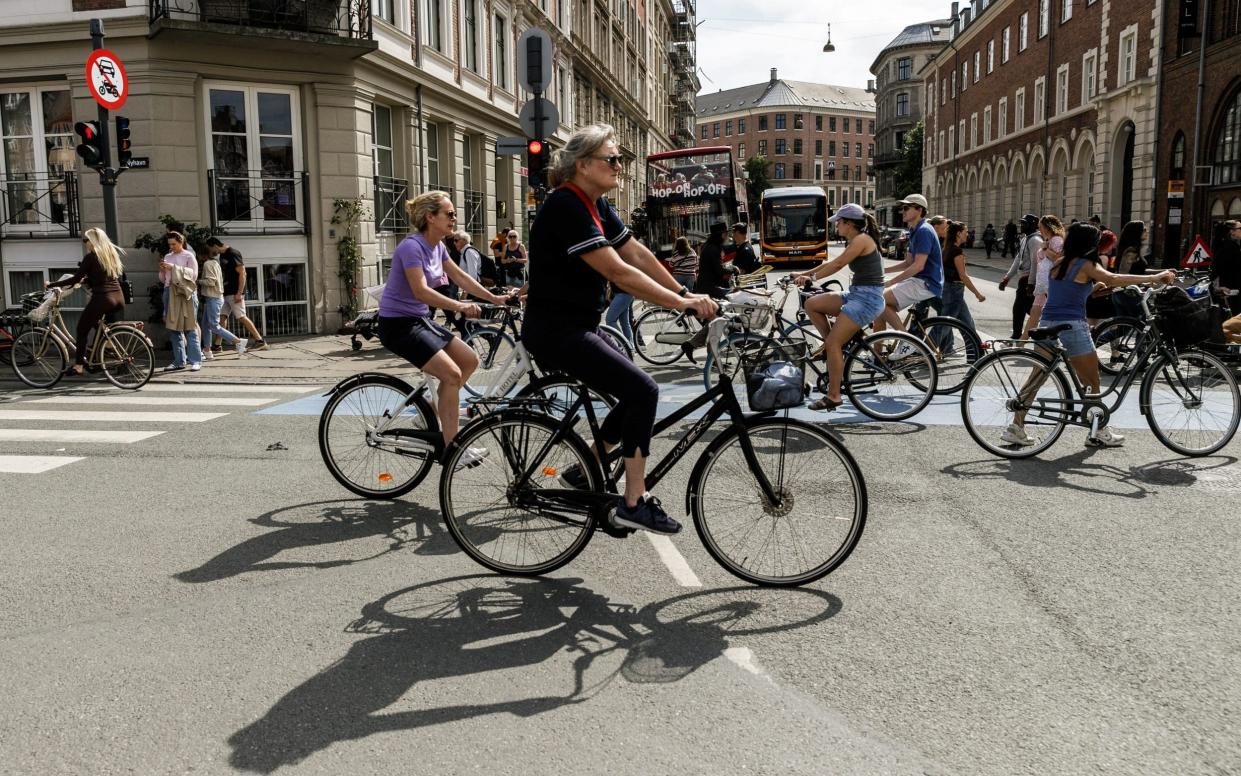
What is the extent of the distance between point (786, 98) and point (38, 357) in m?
122

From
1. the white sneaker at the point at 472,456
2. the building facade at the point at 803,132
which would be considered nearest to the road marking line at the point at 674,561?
the white sneaker at the point at 472,456

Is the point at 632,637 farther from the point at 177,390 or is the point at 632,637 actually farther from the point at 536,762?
the point at 177,390

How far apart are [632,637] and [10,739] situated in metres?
2.16

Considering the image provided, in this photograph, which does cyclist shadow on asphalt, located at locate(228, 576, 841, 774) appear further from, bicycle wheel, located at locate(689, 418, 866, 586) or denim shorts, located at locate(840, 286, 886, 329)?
denim shorts, located at locate(840, 286, 886, 329)

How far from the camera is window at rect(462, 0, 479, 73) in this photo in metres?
23.8

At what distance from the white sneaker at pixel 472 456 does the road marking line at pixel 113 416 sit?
548cm

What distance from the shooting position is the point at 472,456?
459 cm

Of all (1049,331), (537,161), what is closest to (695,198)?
(537,161)

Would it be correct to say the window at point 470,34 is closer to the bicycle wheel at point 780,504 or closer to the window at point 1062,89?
the bicycle wheel at point 780,504

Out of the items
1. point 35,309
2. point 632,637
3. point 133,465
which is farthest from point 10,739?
point 35,309

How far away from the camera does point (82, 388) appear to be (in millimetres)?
11516

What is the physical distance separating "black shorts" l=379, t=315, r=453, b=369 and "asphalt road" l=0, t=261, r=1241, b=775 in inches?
37.1

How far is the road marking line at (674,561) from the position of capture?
183 inches

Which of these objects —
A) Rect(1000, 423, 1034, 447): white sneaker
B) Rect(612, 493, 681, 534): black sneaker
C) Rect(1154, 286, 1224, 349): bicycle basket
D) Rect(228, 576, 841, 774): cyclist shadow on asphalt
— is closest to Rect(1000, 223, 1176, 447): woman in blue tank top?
Rect(1000, 423, 1034, 447): white sneaker
